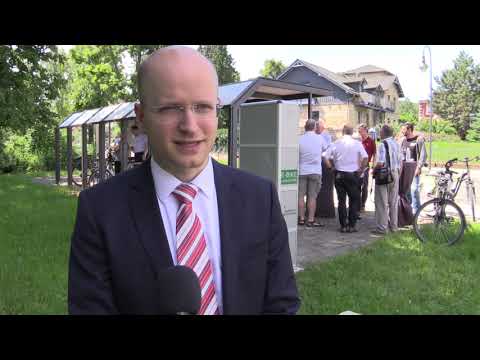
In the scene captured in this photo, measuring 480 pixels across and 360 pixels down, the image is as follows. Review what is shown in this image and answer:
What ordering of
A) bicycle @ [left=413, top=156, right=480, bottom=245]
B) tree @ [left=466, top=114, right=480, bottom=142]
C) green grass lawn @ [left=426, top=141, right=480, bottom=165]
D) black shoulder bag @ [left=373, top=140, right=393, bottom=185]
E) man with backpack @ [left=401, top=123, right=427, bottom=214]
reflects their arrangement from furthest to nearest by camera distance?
tree @ [left=466, top=114, right=480, bottom=142], green grass lawn @ [left=426, top=141, right=480, bottom=165], man with backpack @ [left=401, top=123, right=427, bottom=214], black shoulder bag @ [left=373, top=140, right=393, bottom=185], bicycle @ [left=413, top=156, right=480, bottom=245]

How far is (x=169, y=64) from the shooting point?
1324mm

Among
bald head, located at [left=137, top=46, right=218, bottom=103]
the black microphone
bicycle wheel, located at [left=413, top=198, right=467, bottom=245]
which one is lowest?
bicycle wheel, located at [left=413, top=198, right=467, bottom=245]

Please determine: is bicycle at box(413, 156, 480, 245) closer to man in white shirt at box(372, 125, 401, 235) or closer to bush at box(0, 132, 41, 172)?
man in white shirt at box(372, 125, 401, 235)

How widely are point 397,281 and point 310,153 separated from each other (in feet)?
11.3

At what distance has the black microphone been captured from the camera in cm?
119

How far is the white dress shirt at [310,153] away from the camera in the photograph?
8.69 meters

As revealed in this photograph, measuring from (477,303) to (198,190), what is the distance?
16.0ft

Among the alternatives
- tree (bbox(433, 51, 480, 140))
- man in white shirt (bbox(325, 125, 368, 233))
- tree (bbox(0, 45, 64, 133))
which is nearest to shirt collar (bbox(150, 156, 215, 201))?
man in white shirt (bbox(325, 125, 368, 233))

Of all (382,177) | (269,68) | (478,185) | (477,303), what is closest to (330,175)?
(382,177)

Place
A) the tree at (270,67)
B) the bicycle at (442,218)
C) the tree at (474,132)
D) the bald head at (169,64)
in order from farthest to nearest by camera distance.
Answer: the tree at (270,67)
the tree at (474,132)
the bicycle at (442,218)
the bald head at (169,64)

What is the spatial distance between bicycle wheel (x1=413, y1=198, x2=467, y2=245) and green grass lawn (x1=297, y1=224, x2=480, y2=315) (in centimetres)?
22

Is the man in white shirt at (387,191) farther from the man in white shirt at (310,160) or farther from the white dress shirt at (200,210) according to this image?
the white dress shirt at (200,210)

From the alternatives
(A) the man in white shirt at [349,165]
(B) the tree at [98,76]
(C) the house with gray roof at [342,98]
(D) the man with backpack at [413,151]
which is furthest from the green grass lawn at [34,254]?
(C) the house with gray roof at [342,98]

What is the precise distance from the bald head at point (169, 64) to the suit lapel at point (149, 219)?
28 cm
